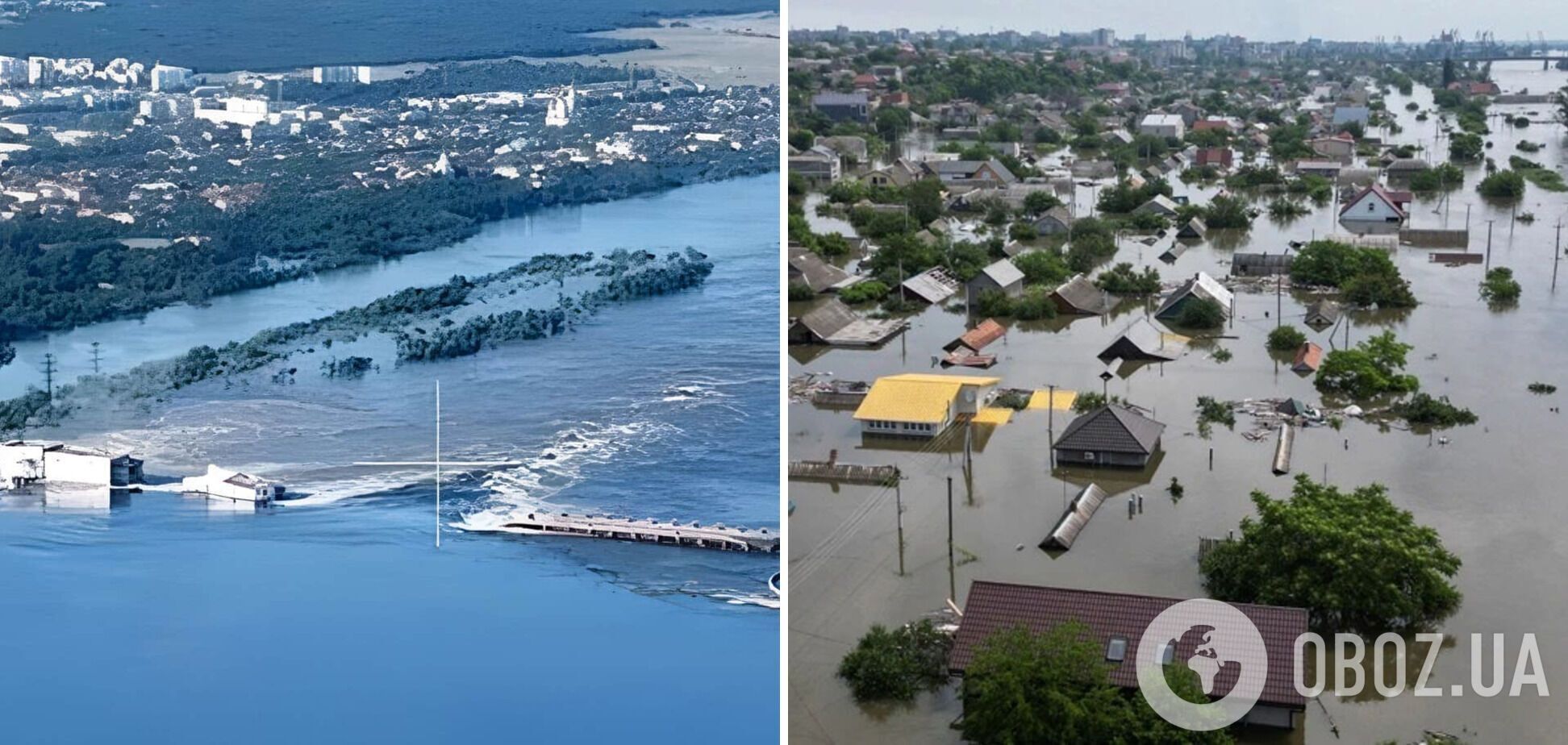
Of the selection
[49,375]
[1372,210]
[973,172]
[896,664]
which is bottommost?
[896,664]

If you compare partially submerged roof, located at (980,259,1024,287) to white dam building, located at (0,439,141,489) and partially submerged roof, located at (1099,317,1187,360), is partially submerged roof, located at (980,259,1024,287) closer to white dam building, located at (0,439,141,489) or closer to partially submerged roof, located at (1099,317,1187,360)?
partially submerged roof, located at (1099,317,1187,360)

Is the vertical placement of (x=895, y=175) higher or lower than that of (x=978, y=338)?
higher

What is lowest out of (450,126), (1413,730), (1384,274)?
(1413,730)

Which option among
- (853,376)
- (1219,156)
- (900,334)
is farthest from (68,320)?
(1219,156)

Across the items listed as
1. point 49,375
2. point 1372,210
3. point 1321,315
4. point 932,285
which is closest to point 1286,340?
point 1321,315

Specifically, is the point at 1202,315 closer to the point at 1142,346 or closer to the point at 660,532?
the point at 1142,346

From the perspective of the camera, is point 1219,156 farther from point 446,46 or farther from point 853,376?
point 446,46

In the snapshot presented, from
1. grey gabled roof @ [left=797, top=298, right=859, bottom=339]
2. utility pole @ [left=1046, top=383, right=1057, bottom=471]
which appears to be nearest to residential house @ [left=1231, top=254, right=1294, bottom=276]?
grey gabled roof @ [left=797, top=298, right=859, bottom=339]
